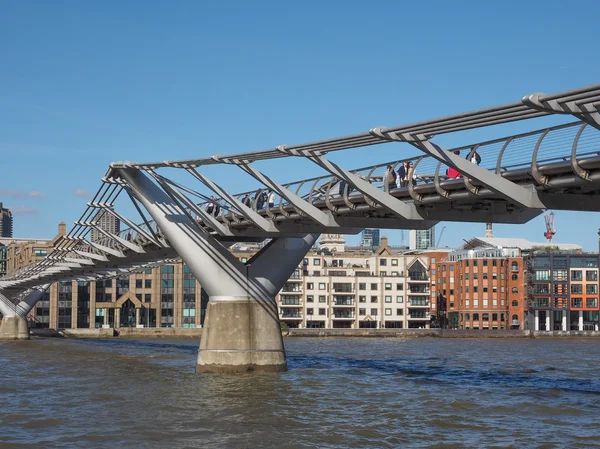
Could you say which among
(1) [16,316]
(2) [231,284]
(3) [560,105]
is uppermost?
Result: (3) [560,105]

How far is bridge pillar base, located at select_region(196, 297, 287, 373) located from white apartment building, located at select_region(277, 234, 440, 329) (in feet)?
322

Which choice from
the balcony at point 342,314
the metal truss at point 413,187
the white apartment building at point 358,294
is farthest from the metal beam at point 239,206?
the balcony at point 342,314

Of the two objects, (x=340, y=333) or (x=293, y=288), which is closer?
(x=340, y=333)

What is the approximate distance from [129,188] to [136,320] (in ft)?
305

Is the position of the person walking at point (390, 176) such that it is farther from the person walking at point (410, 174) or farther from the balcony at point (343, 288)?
the balcony at point (343, 288)

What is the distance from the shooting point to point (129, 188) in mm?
49000

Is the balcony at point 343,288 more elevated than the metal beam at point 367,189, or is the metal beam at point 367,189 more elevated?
the metal beam at point 367,189

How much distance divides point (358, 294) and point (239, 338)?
4112 inches

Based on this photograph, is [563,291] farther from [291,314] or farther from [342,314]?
[291,314]

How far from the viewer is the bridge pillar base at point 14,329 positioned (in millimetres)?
107875

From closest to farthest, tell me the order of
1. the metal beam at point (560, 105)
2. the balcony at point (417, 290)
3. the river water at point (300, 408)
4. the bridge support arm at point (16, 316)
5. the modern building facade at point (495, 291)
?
1. the metal beam at point (560, 105)
2. the river water at point (300, 408)
3. the bridge support arm at point (16, 316)
4. the modern building facade at point (495, 291)
5. the balcony at point (417, 290)

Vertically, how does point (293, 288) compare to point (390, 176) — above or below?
below

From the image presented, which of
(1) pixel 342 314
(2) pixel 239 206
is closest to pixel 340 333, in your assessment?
(1) pixel 342 314

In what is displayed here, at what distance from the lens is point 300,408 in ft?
110
